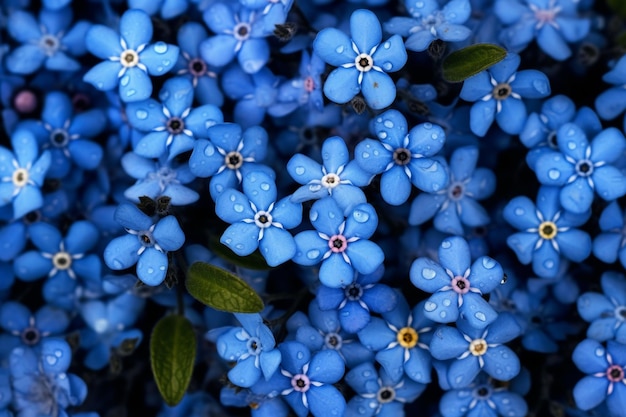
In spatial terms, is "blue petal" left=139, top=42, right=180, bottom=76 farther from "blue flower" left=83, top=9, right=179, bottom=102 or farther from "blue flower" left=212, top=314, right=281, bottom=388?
"blue flower" left=212, top=314, right=281, bottom=388

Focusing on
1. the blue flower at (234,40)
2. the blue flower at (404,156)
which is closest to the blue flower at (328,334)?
the blue flower at (404,156)

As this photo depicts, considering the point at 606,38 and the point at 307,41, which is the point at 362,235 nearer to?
the point at 307,41

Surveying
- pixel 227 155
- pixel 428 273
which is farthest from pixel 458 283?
pixel 227 155

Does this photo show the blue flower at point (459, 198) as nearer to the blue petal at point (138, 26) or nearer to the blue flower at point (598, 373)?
the blue flower at point (598, 373)

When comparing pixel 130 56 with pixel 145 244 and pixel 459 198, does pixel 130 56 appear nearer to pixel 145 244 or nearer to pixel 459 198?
pixel 145 244

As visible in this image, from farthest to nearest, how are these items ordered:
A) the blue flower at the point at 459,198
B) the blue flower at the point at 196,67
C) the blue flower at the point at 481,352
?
1. the blue flower at the point at 196,67
2. the blue flower at the point at 459,198
3. the blue flower at the point at 481,352

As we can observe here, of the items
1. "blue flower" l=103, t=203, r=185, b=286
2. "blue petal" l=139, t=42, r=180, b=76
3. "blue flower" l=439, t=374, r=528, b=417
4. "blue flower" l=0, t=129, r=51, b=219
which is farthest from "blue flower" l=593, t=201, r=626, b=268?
"blue flower" l=0, t=129, r=51, b=219
